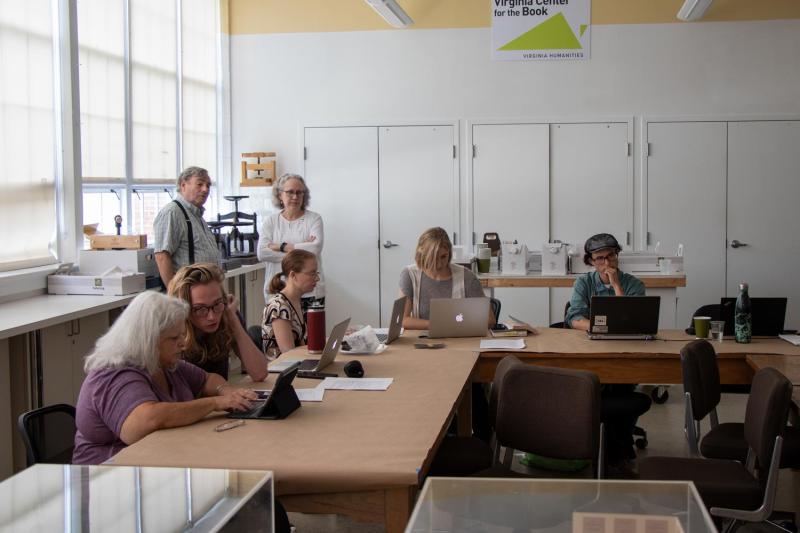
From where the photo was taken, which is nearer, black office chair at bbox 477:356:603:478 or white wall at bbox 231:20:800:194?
black office chair at bbox 477:356:603:478

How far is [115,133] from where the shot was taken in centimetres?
642

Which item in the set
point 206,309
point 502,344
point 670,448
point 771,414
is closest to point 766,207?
point 670,448

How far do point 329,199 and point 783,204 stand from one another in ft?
13.9

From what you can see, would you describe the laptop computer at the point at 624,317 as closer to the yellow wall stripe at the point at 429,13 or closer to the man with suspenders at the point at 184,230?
the man with suspenders at the point at 184,230

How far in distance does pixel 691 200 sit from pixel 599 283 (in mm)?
3797

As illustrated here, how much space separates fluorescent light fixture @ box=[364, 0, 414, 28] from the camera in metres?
7.47

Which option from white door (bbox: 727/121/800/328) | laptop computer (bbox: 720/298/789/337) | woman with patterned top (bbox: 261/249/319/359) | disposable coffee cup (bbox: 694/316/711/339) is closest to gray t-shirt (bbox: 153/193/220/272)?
woman with patterned top (bbox: 261/249/319/359)

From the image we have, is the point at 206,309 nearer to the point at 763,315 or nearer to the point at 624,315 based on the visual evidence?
the point at 624,315

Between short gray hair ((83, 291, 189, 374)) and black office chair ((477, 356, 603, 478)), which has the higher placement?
short gray hair ((83, 291, 189, 374))

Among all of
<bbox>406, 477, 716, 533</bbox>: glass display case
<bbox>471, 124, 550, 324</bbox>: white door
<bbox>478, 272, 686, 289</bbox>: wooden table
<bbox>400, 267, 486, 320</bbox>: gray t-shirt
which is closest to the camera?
<bbox>406, 477, 716, 533</bbox>: glass display case

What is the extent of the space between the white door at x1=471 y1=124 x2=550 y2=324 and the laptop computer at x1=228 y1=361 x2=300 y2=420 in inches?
Answer: 221

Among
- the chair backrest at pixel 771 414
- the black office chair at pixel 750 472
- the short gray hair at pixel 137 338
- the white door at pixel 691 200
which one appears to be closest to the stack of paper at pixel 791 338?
the black office chair at pixel 750 472

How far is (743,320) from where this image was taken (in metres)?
Result: 4.33

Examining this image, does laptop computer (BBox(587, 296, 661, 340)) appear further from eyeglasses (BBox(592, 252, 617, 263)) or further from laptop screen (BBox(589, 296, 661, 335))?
eyeglasses (BBox(592, 252, 617, 263))
